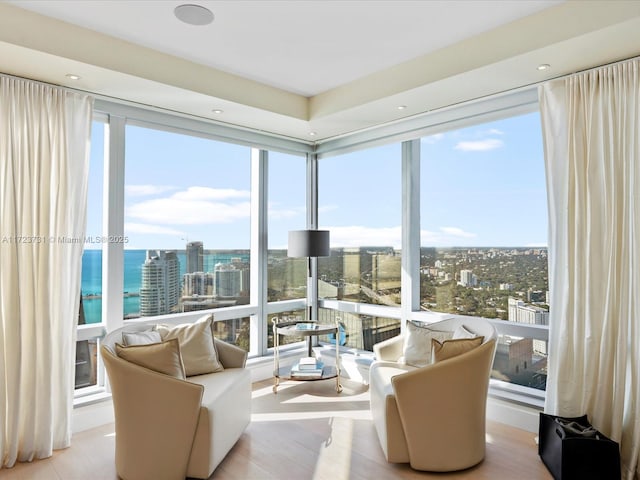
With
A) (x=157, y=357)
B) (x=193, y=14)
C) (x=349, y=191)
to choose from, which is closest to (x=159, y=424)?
(x=157, y=357)

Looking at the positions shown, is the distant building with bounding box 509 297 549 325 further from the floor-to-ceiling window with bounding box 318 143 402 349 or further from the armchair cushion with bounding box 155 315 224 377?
the armchair cushion with bounding box 155 315 224 377

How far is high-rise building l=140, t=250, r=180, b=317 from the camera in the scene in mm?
3854

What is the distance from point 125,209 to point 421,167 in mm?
2709

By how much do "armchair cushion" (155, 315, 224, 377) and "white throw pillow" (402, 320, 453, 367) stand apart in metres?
1.46

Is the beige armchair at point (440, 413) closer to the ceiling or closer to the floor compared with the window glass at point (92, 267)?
closer to the floor

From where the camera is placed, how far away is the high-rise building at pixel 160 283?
12.6 feet

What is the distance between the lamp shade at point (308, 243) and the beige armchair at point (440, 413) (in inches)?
74.0

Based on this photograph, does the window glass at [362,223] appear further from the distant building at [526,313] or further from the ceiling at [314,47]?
the distant building at [526,313]

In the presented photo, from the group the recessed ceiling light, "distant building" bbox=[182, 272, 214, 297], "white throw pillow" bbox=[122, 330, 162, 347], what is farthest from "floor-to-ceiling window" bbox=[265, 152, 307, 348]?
the recessed ceiling light

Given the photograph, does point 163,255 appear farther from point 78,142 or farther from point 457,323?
point 457,323

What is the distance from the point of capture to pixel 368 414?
11.9 ft

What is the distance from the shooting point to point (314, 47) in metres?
3.06

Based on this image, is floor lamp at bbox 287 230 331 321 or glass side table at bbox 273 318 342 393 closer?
glass side table at bbox 273 318 342 393

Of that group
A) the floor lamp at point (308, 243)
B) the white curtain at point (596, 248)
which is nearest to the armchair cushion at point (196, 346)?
the floor lamp at point (308, 243)
